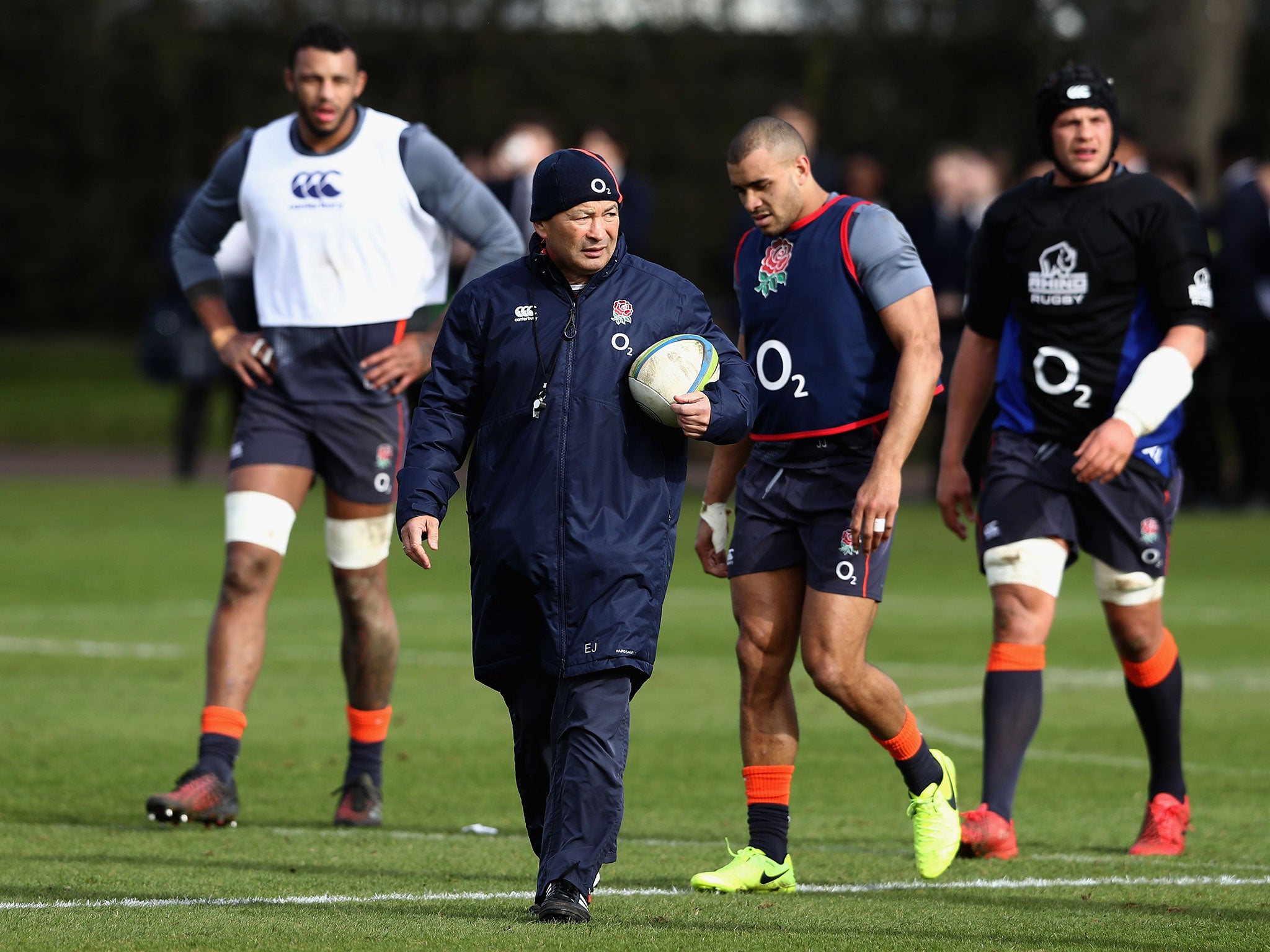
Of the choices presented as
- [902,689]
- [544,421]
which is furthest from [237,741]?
[902,689]

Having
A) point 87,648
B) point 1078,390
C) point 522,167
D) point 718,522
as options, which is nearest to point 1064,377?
point 1078,390

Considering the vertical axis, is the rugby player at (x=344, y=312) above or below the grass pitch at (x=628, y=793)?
above

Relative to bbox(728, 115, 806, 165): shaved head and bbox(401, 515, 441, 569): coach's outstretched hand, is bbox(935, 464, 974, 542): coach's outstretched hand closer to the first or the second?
bbox(728, 115, 806, 165): shaved head

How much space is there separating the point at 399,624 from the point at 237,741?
568 centimetres

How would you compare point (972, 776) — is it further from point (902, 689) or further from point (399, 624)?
point (399, 624)

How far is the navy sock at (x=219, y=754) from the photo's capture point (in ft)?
24.8

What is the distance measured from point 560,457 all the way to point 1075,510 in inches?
93.2

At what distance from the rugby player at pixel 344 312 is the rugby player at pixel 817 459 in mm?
1629

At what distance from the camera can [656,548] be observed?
5844mm

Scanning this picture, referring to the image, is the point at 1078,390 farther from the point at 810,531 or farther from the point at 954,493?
the point at 810,531

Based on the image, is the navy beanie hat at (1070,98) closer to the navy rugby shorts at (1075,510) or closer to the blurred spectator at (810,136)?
the navy rugby shorts at (1075,510)

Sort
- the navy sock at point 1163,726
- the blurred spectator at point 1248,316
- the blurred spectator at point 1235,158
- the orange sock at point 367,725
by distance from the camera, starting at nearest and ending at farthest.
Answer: the navy sock at point 1163,726 < the orange sock at point 367,725 < the blurred spectator at point 1248,316 < the blurred spectator at point 1235,158

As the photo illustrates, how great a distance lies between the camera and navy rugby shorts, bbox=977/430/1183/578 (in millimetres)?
7332

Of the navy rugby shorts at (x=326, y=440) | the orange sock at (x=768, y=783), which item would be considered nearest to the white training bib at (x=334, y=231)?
the navy rugby shorts at (x=326, y=440)
